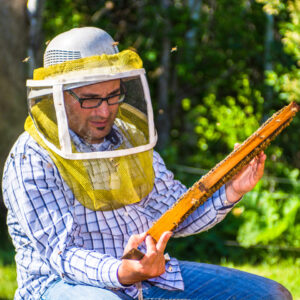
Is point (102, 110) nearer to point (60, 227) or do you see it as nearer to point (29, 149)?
point (29, 149)

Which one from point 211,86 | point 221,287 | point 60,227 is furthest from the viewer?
point 211,86

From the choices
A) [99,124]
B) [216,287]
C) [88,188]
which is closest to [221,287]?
[216,287]

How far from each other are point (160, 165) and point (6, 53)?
3.96 m

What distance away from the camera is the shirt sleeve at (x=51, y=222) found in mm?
2041

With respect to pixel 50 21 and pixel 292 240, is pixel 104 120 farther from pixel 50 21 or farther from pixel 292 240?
pixel 50 21

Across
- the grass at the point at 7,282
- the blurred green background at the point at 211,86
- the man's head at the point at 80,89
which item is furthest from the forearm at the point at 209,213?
the grass at the point at 7,282

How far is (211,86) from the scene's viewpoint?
6.82 metres

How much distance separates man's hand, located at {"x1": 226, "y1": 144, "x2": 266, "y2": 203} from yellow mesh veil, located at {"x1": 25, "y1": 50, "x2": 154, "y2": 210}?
354 mm

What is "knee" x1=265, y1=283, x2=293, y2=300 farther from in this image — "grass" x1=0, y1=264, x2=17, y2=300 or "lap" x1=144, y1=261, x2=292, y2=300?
"grass" x1=0, y1=264, x2=17, y2=300

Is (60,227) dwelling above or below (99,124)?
below

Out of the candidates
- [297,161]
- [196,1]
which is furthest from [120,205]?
[196,1]

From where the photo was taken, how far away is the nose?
2.32m

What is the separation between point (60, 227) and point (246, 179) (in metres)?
0.79

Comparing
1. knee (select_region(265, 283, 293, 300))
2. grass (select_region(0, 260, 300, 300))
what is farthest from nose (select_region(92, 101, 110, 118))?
grass (select_region(0, 260, 300, 300))
